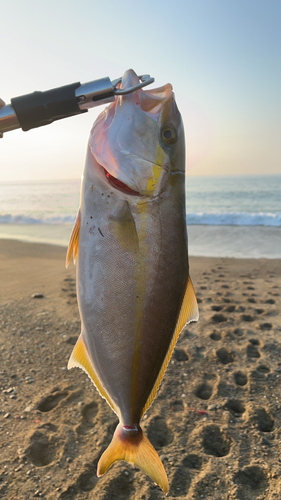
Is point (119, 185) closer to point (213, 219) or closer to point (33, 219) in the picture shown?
point (213, 219)

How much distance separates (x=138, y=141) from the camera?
1477 millimetres

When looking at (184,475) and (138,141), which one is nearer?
(138,141)

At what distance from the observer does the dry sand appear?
8.61 ft

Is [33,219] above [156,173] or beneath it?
beneath

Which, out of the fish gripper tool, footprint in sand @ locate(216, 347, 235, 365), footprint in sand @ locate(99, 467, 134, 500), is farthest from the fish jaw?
footprint in sand @ locate(216, 347, 235, 365)

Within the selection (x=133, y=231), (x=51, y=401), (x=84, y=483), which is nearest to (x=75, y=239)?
(x=133, y=231)

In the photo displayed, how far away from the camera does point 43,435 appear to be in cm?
304

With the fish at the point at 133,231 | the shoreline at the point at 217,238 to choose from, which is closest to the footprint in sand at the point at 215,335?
the fish at the point at 133,231

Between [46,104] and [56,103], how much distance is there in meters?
0.04

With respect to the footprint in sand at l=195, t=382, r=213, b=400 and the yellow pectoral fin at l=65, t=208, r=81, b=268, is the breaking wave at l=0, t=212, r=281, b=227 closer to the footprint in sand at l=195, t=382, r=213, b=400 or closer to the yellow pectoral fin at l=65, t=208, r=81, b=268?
the footprint in sand at l=195, t=382, r=213, b=400

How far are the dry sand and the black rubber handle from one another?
8.34 feet

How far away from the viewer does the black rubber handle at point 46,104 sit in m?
1.34

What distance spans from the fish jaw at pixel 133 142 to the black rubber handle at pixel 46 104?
164mm

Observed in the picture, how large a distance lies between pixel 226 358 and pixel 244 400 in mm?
793
